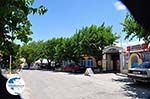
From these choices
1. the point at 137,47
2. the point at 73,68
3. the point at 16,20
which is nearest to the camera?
the point at 16,20

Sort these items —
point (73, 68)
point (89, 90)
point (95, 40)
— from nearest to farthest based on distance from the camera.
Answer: point (89, 90) → point (95, 40) → point (73, 68)

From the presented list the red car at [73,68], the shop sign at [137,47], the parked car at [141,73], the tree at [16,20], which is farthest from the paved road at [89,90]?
the red car at [73,68]

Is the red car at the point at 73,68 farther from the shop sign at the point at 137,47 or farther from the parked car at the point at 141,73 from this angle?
the parked car at the point at 141,73

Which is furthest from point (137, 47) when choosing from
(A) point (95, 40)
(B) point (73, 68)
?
(B) point (73, 68)

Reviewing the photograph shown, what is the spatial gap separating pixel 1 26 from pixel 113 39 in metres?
40.3

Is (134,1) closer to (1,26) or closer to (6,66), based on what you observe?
(1,26)

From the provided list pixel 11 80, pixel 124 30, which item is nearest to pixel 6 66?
pixel 124 30

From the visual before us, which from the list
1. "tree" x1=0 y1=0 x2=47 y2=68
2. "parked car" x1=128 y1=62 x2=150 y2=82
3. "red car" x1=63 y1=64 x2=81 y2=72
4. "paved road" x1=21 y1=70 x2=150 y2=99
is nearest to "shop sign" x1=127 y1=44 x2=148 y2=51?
"paved road" x1=21 y1=70 x2=150 y2=99

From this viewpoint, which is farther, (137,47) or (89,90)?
(137,47)

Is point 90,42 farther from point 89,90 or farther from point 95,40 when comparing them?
point 89,90

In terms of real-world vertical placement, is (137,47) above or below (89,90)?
above

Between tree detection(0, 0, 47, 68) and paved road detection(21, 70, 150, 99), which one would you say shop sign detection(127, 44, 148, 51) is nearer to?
paved road detection(21, 70, 150, 99)

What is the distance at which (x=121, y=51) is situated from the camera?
47625mm

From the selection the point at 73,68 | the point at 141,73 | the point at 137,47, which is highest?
the point at 137,47
